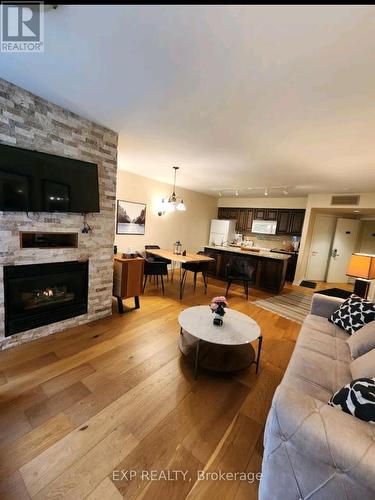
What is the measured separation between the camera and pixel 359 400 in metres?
1.00

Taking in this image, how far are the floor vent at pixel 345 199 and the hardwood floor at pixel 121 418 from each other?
431cm

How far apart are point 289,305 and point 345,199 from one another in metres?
2.98

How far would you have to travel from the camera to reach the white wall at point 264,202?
6175 mm

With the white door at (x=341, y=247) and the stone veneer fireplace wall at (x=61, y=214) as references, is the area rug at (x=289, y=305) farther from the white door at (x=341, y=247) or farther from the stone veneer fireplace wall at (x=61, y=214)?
the stone veneer fireplace wall at (x=61, y=214)

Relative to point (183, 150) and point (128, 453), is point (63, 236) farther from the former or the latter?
point (128, 453)

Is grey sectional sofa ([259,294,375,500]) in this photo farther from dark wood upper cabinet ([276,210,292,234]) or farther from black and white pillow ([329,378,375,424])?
dark wood upper cabinet ([276,210,292,234])

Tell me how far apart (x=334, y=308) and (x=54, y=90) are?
3624 millimetres

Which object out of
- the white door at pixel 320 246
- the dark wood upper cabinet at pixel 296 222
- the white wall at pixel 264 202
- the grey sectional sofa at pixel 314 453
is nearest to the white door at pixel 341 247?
the white door at pixel 320 246

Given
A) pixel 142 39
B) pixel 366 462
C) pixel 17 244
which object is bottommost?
pixel 366 462

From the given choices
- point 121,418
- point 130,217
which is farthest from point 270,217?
point 121,418

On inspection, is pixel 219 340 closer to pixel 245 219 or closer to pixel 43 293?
pixel 43 293

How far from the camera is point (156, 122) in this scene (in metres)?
2.39

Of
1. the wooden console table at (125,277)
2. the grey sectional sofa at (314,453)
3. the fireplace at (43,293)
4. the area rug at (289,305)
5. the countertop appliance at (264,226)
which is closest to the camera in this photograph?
the grey sectional sofa at (314,453)

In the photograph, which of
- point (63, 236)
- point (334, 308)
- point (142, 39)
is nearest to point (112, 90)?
point (142, 39)
